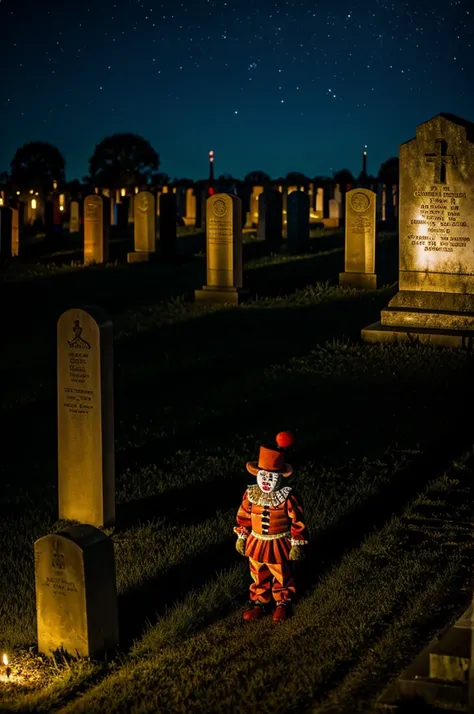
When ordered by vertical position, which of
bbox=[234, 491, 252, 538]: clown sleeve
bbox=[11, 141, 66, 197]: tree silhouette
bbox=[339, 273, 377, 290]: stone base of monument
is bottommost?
bbox=[234, 491, 252, 538]: clown sleeve

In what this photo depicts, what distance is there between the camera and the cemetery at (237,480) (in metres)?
5.62

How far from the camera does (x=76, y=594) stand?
5.89 metres

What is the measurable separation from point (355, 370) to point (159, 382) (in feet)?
7.95

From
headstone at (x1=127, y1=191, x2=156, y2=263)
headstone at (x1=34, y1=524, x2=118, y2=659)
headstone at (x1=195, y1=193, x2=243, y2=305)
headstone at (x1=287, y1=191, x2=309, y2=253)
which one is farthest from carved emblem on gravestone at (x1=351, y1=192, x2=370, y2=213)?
headstone at (x1=34, y1=524, x2=118, y2=659)

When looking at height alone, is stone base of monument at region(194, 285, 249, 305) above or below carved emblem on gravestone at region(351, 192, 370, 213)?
below

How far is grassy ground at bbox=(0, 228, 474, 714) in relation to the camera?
5602 mm

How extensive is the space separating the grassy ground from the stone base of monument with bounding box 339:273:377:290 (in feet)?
13.4

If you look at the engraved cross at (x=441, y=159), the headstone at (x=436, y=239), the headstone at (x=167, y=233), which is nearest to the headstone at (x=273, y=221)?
the headstone at (x=167, y=233)

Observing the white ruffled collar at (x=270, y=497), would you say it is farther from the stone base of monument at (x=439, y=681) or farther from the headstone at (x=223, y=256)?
the headstone at (x=223, y=256)

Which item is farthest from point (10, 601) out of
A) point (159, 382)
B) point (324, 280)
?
point (324, 280)

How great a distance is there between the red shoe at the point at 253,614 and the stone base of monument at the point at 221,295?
46.6 ft

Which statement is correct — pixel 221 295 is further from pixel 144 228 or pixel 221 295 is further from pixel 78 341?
pixel 78 341

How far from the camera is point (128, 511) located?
8328 millimetres

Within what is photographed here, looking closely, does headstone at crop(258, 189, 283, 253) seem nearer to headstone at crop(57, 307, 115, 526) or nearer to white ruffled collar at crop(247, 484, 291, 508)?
headstone at crop(57, 307, 115, 526)
